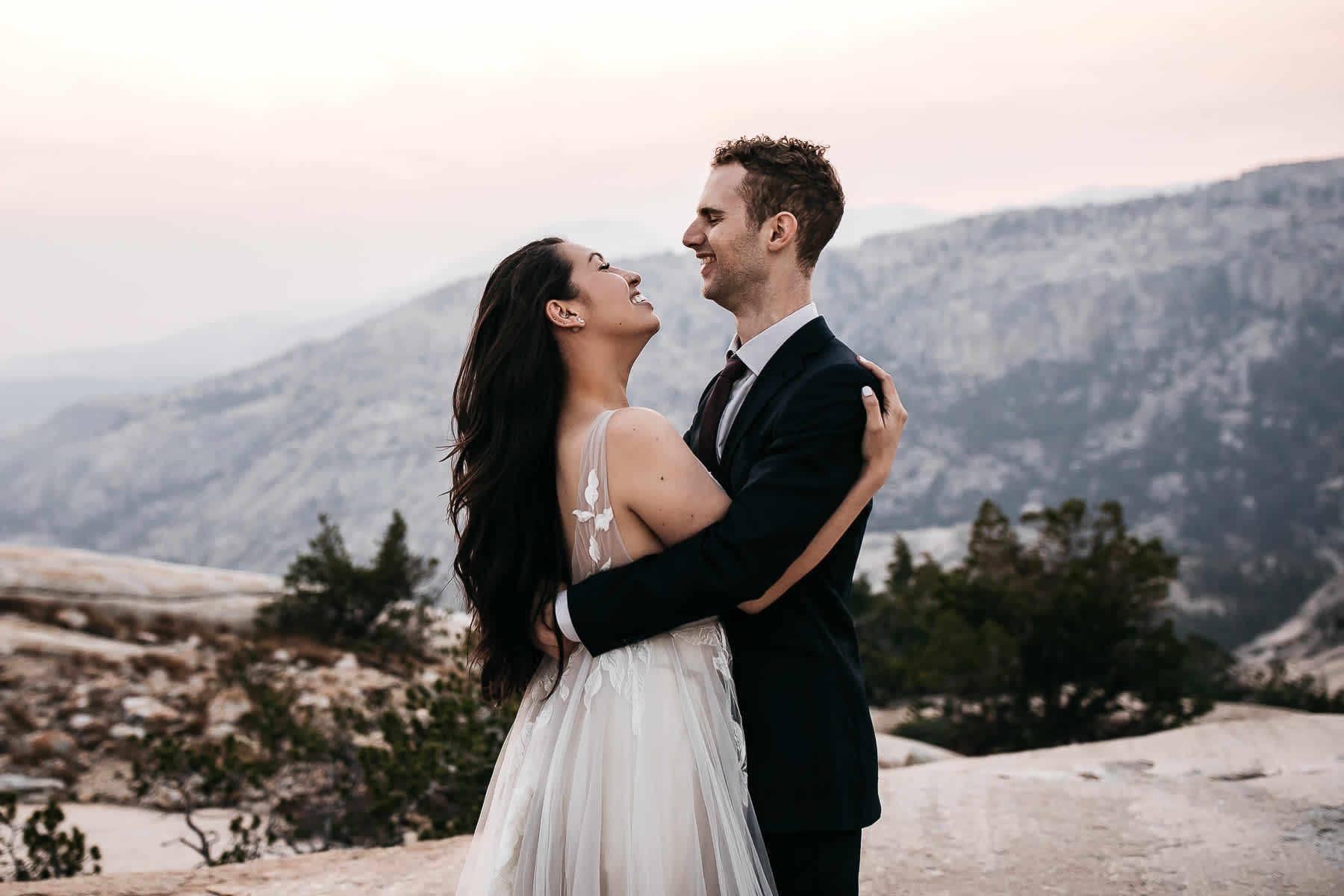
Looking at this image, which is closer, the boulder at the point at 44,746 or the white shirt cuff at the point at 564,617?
the white shirt cuff at the point at 564,617

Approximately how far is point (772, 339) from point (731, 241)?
29 centimetres

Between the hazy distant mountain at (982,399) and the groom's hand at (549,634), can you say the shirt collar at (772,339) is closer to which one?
the groom's hand at (549,634)

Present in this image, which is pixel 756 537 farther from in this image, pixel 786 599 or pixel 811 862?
pixel 811 862

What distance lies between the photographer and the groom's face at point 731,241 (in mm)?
2688

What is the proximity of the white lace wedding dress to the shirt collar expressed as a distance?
0.43 m

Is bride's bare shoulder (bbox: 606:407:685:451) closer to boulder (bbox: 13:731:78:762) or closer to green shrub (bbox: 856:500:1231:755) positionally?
boulder (bbox: 13:731:78:762)

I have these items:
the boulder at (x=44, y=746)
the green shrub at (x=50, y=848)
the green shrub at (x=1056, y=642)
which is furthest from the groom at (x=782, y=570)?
the green shrub at (x=1056, y=642)

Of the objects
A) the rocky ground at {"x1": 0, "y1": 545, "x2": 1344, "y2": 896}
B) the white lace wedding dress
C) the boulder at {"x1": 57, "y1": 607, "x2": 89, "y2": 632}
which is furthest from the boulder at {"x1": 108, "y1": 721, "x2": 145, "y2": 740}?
the white lace wedding dress

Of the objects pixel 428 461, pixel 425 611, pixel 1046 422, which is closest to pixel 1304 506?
pixel 1046 422

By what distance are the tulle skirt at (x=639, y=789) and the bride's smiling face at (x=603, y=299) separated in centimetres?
79

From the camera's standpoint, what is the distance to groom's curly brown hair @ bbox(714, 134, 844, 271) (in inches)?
106

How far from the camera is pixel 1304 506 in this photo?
3782 inches

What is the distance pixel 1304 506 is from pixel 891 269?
3037 inches

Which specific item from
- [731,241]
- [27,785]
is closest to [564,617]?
[731,241]
